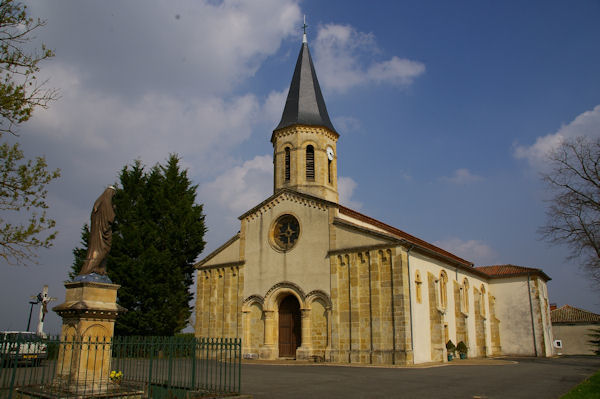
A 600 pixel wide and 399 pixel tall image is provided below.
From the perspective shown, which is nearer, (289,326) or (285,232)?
(289,326)

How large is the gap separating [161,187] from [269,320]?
12.4m

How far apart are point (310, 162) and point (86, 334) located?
20298 millimetres

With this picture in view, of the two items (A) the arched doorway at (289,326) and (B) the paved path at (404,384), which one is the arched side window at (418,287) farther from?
(A) the arched doorway at (289,326)

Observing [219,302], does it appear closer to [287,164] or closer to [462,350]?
[287,164]

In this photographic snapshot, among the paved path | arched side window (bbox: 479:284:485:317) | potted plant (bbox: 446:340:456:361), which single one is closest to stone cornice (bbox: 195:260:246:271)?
the paved path

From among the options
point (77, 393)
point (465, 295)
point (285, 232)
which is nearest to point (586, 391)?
point (77, 393)

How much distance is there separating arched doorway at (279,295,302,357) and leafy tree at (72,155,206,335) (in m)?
7.88

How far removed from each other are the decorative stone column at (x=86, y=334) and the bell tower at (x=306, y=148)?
1812 centimetres

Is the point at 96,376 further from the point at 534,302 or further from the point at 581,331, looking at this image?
the point at 581,331

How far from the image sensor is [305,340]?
80.3ft

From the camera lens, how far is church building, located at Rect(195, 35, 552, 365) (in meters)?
22.7

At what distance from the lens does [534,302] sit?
3506 centimetres

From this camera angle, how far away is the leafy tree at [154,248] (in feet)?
96.1

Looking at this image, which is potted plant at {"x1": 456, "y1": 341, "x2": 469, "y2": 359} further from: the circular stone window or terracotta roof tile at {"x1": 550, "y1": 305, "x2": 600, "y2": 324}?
terracotta roof tile at {"x1": 550, "y1": 305, "x2": 600, "y2": 324}
